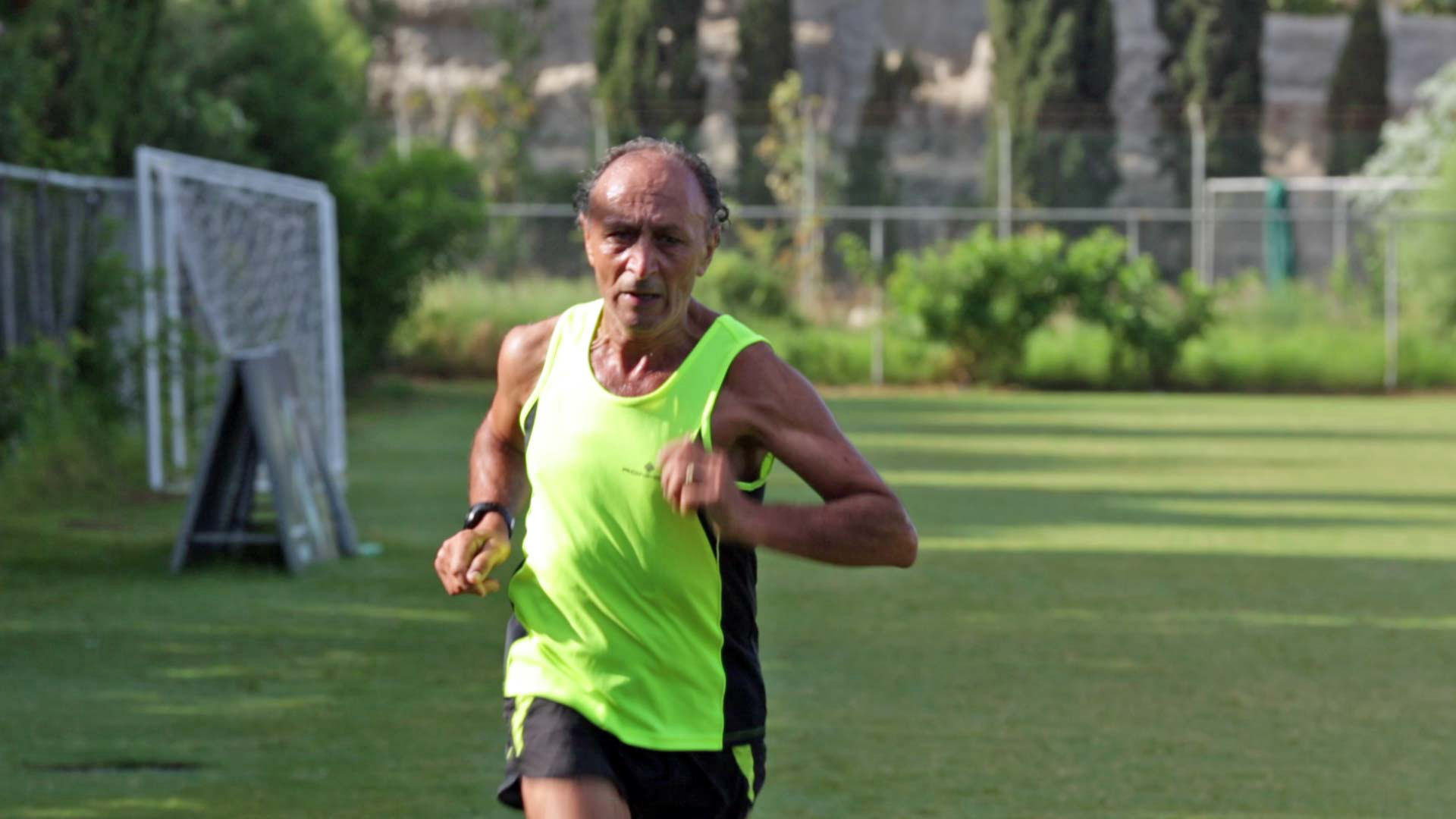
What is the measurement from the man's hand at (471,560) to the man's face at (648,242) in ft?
1.57

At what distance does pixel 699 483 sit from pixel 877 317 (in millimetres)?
27838

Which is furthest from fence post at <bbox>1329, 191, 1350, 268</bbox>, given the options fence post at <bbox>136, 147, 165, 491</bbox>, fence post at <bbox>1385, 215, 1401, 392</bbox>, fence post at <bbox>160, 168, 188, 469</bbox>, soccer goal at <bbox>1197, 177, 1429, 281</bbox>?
fence post at <bbox>136, 147, 165, 491</bbox>

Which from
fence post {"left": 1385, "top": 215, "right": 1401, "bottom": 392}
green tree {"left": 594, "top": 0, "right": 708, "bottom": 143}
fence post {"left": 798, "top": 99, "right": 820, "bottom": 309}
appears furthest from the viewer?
green tree {"left": 594, "top": 0, "right": 708, "bottom": 143}

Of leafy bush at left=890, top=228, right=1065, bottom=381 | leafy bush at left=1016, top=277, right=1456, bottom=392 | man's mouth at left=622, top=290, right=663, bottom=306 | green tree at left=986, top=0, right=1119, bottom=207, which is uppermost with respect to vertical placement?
green tree at left=986, top=0, right=1119, bottom=207

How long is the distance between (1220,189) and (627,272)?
116ft

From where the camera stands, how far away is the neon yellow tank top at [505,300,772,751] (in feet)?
12.6

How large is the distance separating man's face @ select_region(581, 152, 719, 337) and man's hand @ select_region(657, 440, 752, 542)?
1.05 ft

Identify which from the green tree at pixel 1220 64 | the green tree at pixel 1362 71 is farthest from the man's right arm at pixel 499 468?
the green tree at pixel 1362 71

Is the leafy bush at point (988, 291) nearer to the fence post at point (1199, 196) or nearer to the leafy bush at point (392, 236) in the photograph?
the fence post at point (1199, 196)

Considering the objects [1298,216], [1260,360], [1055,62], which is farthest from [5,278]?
[1055,62]

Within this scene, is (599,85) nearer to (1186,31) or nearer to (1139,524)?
(1186,31)

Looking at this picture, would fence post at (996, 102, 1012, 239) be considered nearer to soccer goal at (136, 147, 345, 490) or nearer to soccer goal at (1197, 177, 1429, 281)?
soccer goal at (1197, 177, 1429, 281)

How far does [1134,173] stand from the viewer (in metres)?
38.1

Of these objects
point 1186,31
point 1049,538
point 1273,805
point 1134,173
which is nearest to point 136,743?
point 1273,805
